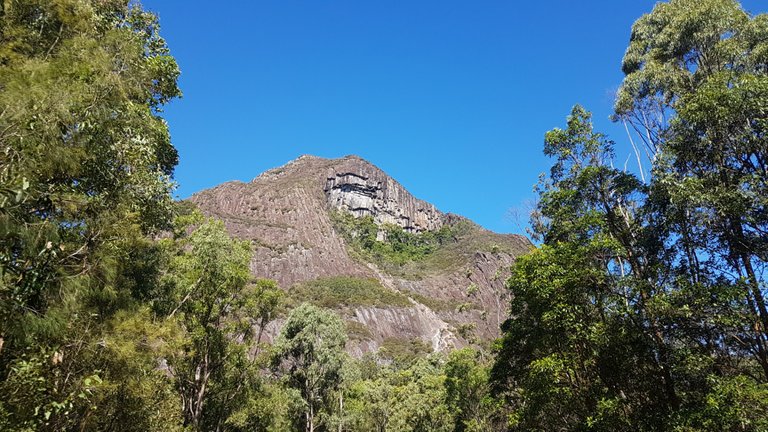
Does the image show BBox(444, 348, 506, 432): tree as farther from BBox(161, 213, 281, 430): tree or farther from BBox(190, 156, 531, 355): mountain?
BBox(161, 213, 281, 430): tree

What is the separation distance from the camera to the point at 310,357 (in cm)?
2933

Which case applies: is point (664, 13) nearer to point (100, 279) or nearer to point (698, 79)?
point (698, 79)

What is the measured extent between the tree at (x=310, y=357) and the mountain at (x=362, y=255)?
45.6ft

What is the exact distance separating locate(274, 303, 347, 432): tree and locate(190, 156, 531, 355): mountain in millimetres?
13899

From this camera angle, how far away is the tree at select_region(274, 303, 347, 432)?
29141 mm

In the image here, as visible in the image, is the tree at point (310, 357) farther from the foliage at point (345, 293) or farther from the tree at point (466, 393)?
the foliage at point (345, 293)

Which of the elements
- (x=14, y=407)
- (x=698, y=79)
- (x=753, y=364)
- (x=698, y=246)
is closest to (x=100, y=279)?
(x=14, y=407)

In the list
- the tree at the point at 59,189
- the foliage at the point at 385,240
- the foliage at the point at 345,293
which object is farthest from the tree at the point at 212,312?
the foliage at the point at 385,240

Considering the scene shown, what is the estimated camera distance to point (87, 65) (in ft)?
18.6

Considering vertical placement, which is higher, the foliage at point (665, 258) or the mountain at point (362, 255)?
the mountain at point (362, 255)

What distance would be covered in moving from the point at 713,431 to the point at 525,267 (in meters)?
7.02

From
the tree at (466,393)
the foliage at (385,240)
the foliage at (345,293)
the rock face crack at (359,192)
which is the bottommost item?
the tree at (466,393)

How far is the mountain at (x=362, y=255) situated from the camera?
93.6 m

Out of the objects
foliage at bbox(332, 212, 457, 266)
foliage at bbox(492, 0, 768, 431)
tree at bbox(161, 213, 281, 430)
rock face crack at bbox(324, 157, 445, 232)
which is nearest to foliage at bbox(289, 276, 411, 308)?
foliage at bbox(332, 212, 457, 266)
